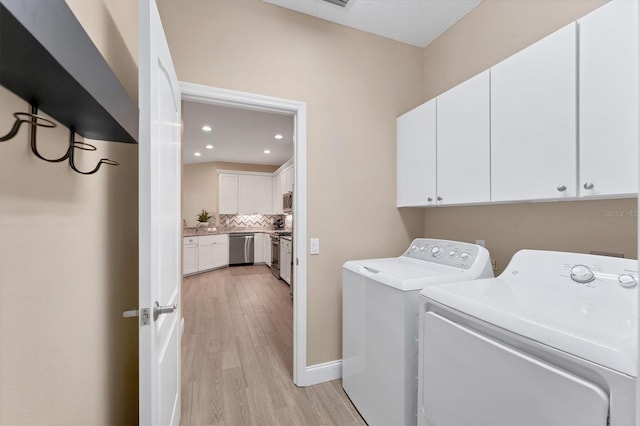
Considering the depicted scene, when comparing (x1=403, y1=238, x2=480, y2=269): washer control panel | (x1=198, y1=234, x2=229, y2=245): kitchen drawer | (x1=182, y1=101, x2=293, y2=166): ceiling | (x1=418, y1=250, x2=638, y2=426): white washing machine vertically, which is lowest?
(x1=198, y1=234, x2=229, y2=245): kitchen drawer

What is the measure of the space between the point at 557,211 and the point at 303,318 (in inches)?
68.3

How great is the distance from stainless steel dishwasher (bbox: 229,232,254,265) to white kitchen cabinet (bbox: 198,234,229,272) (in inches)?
4.6

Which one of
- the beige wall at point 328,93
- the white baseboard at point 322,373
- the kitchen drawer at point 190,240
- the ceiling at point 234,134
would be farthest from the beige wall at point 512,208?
the kitchen drawer at point 190,240

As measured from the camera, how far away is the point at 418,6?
77.2 inches

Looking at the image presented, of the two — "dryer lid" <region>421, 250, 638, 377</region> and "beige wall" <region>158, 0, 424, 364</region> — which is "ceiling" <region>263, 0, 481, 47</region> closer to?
"beige wall" <region>158, 0, 424, 364</region>

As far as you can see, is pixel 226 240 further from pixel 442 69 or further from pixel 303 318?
pixel 442 69

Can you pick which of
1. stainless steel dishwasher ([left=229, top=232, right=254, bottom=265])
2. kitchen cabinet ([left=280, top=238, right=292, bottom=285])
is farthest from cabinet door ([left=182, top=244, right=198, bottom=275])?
kitchen cabinet ([left=280, top=238, right=292, bottom=285])

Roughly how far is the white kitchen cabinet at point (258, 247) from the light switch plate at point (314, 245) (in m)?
4.86

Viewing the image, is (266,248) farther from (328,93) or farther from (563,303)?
(563,303)

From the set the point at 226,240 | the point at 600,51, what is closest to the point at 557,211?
the point at 600,51

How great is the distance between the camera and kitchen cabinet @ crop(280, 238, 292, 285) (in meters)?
4.67

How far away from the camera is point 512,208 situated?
1.74m

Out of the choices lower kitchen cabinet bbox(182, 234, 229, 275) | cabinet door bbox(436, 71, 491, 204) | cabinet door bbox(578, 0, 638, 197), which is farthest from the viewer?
lower kitchen cabinet bbox(182, 234, 229, 275)

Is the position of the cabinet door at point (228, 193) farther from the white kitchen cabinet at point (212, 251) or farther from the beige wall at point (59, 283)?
the beige wall at point (59, 283)
